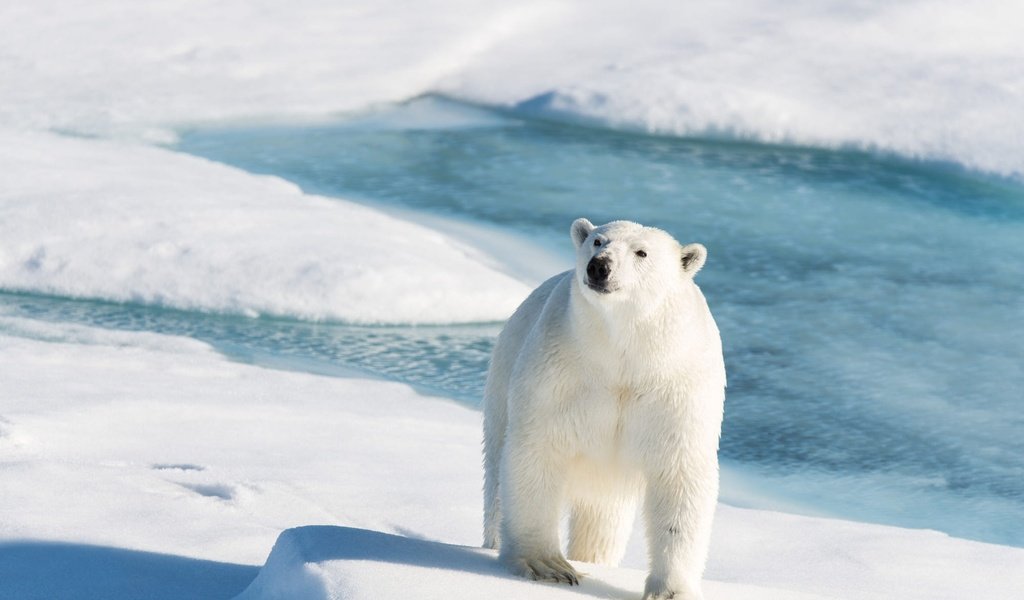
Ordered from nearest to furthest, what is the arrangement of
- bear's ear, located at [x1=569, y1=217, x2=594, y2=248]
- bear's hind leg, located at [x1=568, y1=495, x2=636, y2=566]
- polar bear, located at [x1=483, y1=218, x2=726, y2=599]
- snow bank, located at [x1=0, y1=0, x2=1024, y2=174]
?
polar bear, located at [x1=483, y1=218, x2=726, y2=599]
bear's ear, located at [x1=569, y1=217, x2=594, y2=248]
bear's hind leg, located at [x1=568, y1=495, x2=636, y2=566]
snow bank, located at [x1=0, y1=0, x2=1024, y2=174]

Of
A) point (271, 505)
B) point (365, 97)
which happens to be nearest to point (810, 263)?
point (271, 505)

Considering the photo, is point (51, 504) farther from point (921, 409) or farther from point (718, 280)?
point (718, 280)

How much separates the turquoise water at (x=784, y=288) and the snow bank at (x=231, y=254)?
11 centimetres

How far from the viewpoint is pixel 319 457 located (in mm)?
4332

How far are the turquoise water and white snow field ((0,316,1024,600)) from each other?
1.71ft

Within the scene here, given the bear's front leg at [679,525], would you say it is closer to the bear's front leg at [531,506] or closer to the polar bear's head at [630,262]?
the bear's front leg at [531,506]

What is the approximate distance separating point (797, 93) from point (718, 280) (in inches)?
142

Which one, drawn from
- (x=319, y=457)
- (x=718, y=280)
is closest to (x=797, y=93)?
(x=718, y=280)

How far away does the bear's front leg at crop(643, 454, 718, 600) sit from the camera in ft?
8.97

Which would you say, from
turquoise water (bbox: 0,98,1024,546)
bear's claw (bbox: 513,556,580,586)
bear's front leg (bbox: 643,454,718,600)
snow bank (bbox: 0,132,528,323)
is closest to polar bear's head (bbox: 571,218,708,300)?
bear's front leg (bbox: 643,454,718,600)

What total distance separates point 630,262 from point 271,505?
4.79ft

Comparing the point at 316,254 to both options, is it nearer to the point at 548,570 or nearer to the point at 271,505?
the point at 271,505

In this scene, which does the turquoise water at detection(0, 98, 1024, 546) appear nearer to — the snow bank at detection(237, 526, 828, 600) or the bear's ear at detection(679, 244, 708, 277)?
the snow bank at detection(237, 526, 828, 600)

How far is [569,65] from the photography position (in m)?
11.3
